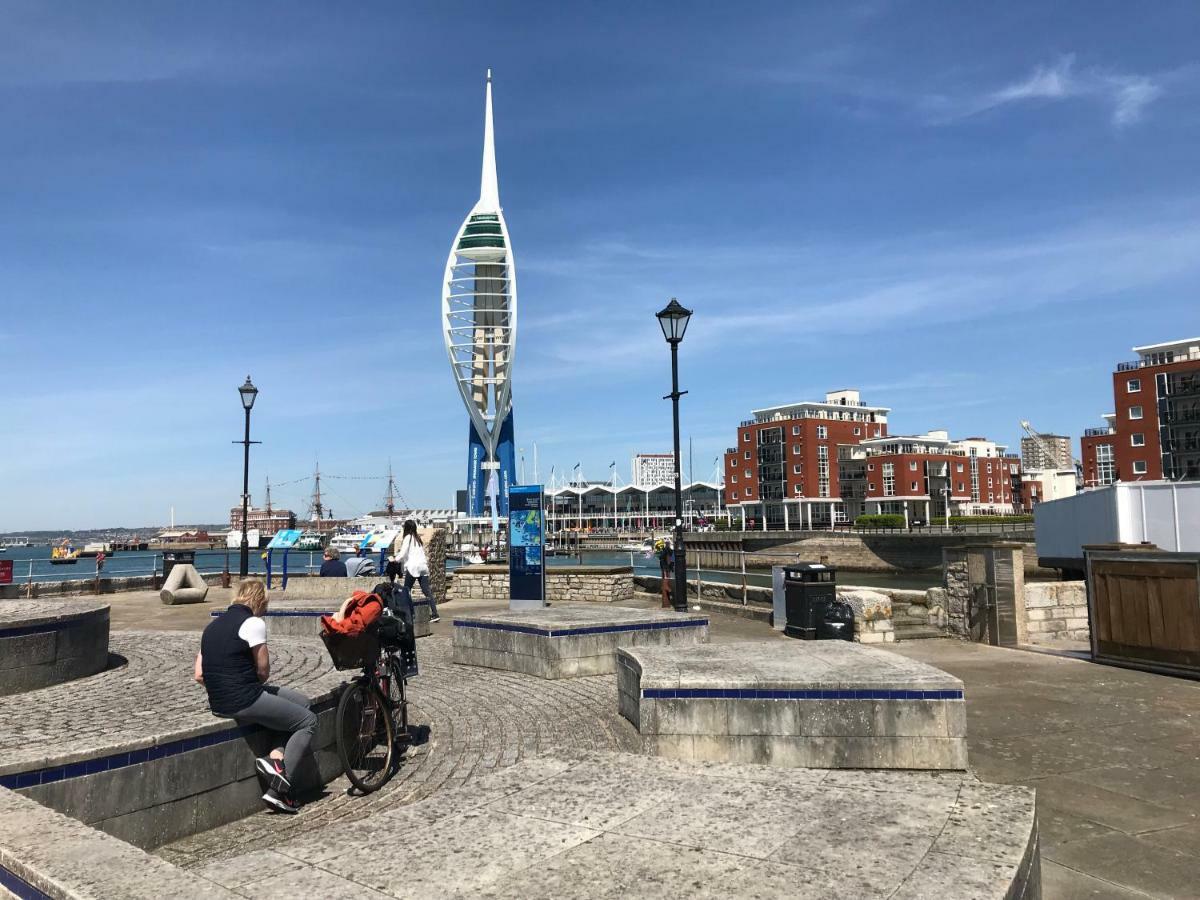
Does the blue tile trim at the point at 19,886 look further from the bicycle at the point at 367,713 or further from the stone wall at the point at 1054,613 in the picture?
the stone wall at the point at 1054,613

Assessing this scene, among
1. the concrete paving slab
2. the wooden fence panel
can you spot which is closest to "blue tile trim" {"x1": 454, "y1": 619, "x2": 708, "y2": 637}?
the wooden fence panel

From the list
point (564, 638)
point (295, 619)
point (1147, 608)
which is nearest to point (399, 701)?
point (564, 638)

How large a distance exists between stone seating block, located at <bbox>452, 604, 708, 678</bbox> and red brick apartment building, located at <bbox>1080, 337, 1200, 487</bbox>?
78153 mm

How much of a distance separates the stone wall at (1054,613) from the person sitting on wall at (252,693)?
40.2ft

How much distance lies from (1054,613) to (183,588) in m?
19.8

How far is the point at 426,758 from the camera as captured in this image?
6383 mm

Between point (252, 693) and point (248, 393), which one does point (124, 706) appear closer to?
point (252, 693)

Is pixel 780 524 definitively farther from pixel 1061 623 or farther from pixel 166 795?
pixel 166 795

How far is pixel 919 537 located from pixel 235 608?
7638 cm

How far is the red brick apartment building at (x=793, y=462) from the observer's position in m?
107

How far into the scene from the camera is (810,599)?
41.4ft

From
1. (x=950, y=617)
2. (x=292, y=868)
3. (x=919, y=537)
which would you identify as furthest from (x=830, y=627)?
(x=919, y=537)

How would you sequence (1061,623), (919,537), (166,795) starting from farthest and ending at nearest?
(919,537), (1061,623), (166,795)

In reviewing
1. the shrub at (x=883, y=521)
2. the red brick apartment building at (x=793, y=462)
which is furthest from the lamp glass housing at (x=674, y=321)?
the red brick apartment building at (x=793, y=462)
